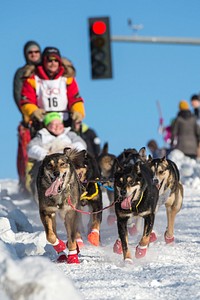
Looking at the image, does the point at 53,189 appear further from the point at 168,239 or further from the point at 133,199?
the point at 168,239

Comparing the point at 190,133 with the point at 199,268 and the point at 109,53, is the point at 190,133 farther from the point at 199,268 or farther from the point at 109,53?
the point at 199,268

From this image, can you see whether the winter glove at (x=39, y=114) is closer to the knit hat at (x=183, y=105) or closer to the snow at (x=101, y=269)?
the snow at (x=101, y=269)

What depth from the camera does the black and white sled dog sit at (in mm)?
5727

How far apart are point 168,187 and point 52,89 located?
3356 mm

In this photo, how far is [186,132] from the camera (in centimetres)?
1709

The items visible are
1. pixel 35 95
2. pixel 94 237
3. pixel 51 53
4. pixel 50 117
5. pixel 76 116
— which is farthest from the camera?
pixel 35 95

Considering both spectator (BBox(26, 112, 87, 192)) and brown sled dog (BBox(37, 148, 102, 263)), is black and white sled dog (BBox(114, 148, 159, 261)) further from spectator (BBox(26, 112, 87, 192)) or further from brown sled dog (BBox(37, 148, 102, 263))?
spectator (BBox(26, 112, 87, 192))

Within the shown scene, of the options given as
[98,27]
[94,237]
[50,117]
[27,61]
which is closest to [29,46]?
[27,61]

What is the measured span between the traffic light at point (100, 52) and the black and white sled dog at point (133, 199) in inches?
286

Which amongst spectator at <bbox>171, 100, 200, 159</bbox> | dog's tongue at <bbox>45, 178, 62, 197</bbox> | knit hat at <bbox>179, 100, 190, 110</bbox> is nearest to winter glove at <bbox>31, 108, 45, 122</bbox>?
dog's tongue at <bbox>45, 178, 62, 197</bbox>

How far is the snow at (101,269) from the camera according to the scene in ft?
11.1

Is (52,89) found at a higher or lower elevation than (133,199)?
higher

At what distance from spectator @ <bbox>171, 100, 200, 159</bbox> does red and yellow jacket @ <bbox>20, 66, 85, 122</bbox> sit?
24.0ft

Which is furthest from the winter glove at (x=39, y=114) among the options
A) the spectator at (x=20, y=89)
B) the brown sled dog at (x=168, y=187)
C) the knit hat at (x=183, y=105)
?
the knit hat at (x=183, y=105)
